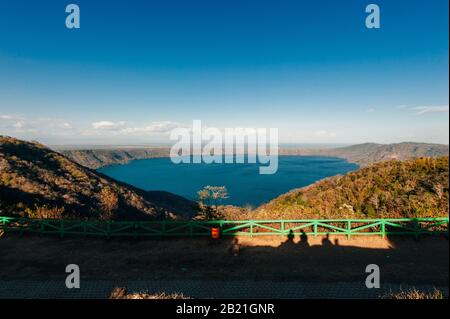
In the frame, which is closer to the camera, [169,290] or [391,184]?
[169,290]

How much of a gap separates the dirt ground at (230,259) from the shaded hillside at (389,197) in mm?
3664

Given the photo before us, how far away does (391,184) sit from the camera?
23.2 metres

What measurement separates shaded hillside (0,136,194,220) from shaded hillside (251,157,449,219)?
52.8 feet

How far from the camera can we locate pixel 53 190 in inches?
1230

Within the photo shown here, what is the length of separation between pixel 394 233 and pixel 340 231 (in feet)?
7.67

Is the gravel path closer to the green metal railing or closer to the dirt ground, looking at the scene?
the dirt ground

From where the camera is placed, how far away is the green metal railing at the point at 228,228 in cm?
1175

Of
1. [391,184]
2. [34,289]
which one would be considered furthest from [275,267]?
[391,184]

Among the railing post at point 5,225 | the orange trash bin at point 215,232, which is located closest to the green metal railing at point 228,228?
the railing post at point 5,225

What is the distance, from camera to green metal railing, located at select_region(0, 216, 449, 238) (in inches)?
463

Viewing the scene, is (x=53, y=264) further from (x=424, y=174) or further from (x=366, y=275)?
(x=424, y=174)

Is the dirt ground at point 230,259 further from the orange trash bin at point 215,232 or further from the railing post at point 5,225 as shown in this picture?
the railing post at point 5,225

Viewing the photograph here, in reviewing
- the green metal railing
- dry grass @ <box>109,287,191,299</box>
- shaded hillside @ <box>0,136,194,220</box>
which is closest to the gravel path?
dry grass @ <box>109,287,191,299</box>

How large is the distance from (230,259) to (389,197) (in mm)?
15630
